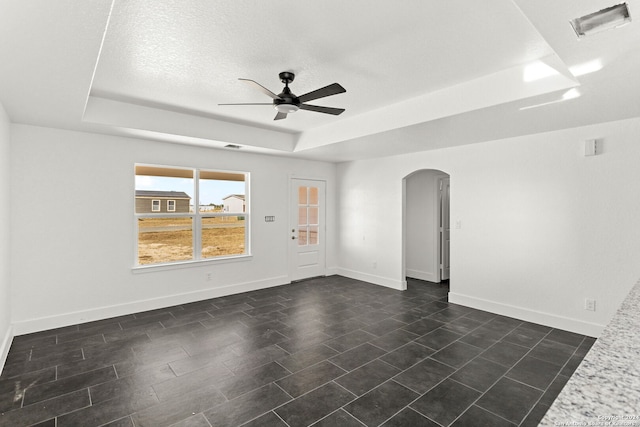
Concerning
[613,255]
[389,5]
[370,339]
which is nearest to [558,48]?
[389,5]

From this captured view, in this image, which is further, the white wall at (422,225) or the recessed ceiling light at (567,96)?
the white wall at (422,225)

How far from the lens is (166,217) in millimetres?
4875

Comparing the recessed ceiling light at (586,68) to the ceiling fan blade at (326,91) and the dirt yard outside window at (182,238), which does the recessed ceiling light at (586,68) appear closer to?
the ceiling fan blade at (326,91)

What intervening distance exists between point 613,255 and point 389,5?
3689mm

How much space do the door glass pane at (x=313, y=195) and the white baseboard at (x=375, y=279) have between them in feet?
5.16

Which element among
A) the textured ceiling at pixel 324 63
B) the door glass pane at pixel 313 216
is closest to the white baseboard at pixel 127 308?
the door glass pane at pixel 313 216

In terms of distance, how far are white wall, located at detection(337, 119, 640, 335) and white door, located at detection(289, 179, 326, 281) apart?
6.50 feet

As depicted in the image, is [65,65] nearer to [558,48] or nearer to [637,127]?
[558,48]

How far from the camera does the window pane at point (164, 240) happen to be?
4.72 metres

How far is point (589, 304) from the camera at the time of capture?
3.77 metres

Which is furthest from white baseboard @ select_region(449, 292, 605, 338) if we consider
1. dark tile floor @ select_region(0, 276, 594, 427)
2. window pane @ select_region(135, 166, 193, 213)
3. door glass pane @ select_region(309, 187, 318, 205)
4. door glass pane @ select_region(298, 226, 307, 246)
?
window pane @ select_region(135, 166, 193, 213)

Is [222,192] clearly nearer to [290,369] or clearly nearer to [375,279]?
[375,279]

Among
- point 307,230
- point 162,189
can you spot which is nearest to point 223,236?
point 162,189

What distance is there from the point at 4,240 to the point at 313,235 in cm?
461
